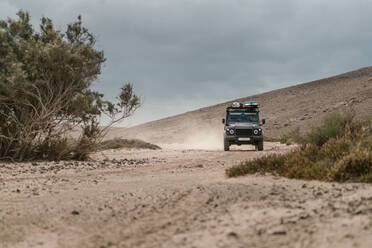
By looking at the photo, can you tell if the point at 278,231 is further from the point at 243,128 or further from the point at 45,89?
the point at 243,128

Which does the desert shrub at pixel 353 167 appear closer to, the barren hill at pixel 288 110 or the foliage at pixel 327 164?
the foliage at pixel 327 164

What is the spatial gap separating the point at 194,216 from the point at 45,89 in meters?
12.8

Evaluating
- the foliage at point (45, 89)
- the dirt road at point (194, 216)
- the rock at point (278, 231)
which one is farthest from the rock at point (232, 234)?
the foliage at point (45, 89)

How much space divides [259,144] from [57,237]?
1793 cm

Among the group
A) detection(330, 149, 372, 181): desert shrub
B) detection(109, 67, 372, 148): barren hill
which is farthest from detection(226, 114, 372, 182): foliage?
detection(109, 67, 372, 148): barren hill

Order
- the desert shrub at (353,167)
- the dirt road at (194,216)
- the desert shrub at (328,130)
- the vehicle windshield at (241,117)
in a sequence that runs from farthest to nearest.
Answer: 1. the vehicle windshield at (241,117)
2. the desert shrub at (328,130)
3. the desert shrub at (353,167)
4. the dirt road at (194,216)

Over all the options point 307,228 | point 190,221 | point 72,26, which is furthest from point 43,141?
point 307,228

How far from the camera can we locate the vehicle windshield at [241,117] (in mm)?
22969

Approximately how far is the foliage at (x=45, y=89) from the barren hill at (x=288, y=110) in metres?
30.6

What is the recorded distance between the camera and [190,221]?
17.4 feet

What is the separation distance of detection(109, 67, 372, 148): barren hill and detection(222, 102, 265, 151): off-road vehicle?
24.2 metres

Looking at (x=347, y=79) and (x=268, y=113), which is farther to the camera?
(x=347, y=79)

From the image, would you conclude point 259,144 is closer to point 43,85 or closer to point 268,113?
point 43,85

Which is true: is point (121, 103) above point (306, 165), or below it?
above
